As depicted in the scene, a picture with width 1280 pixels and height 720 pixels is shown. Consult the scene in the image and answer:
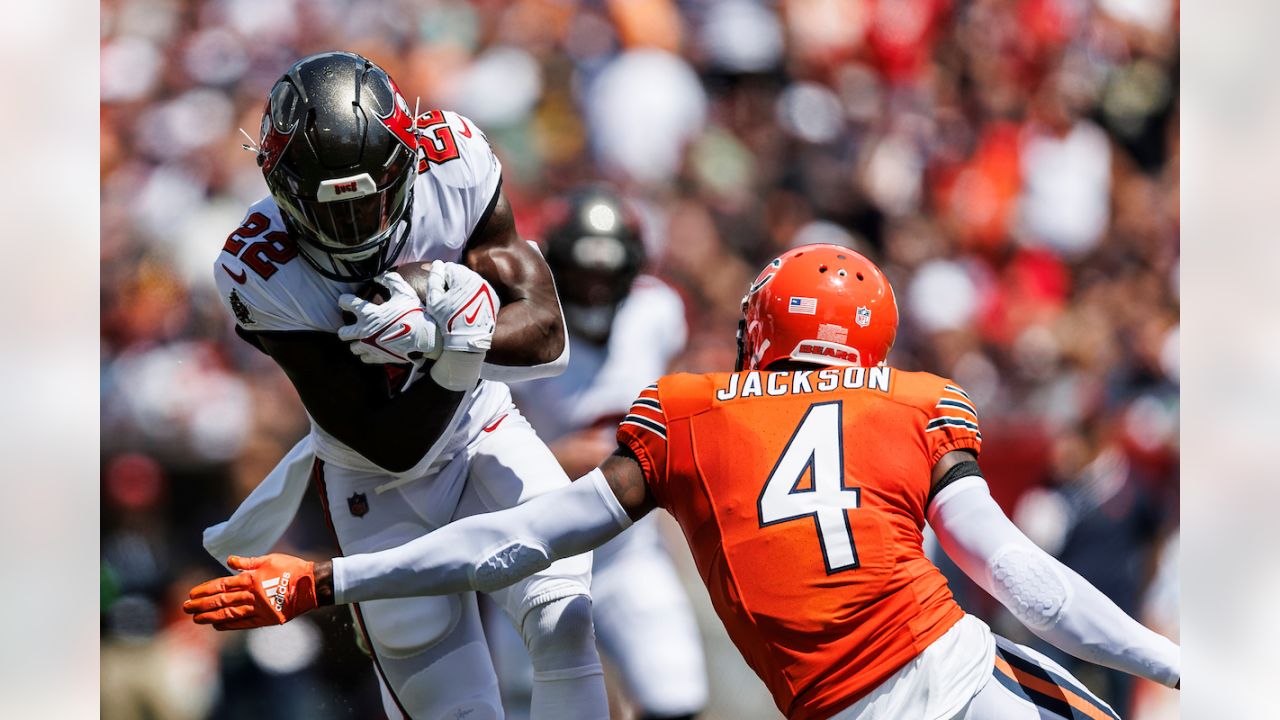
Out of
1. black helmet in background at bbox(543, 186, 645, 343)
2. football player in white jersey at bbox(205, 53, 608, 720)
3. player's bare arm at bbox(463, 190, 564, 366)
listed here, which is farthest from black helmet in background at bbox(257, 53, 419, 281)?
black helmet in background at bbox(543, 186, 645, 343)

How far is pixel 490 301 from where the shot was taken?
273 centimetres

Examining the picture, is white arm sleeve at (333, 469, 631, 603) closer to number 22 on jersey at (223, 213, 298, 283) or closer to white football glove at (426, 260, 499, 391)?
white football glove at (426, 260, 499, 391)

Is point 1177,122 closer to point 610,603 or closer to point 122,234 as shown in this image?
point 610,603

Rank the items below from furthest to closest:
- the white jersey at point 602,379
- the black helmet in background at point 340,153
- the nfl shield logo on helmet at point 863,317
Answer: the white jersey at point 602,379
the black helmet in background at point 340,153
the nfl shield logo on helmet at point 863,317

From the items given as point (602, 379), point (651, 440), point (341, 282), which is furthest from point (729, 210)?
point (651, 440)

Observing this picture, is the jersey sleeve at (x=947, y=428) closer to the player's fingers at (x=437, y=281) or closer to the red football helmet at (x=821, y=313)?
the red football helmet at (x=821, y=313)

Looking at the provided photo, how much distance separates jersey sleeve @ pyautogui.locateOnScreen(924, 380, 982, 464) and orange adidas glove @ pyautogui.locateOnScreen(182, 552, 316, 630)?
3.72 ft

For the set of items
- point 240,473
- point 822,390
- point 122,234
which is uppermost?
point 122,234

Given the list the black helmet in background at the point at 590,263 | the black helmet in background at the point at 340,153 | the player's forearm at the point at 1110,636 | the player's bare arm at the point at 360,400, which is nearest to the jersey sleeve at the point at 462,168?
the black helmet in background at the point at 340,153

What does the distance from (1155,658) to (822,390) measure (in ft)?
2.37

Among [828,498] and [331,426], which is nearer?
[828,498]

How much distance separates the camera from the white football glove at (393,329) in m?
2.65
